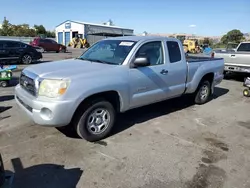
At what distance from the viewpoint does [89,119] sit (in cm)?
420

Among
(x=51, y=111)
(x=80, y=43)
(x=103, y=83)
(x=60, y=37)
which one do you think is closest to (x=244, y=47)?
(x=103, y=83)

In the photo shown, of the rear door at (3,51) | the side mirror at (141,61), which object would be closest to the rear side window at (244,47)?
the side mirror at (141,61)

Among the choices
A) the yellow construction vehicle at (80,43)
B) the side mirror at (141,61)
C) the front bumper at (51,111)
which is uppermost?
the yellow construction vehicle at (80,43)

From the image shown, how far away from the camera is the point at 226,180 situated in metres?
3.35

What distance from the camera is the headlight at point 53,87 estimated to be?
3.75 meters

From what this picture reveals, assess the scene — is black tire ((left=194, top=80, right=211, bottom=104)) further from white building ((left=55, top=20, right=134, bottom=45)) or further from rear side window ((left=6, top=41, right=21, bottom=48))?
white building ((left=55, top=20, right=134, bottom=45))

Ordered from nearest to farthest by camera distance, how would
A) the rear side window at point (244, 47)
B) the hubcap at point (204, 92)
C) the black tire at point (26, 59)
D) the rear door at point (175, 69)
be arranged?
the rear door at point (175, 69) < the hubcap at point (204, 92) < the rear side window at point (244, 47) < the black tire at point (26, 59)

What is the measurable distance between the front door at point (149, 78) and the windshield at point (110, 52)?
0.86 feet

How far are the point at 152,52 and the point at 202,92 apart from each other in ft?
8.12

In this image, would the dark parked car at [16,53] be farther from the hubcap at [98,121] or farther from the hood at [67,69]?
the hubcap at [98,121]

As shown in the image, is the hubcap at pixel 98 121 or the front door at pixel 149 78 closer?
the hubcap at pixel 98 121

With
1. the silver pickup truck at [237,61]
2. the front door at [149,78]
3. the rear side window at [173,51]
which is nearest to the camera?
the front door at [149,78]

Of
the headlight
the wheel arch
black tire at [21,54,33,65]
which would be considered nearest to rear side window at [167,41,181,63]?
the wheel arch

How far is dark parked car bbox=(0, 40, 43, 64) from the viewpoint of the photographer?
14195 millimetres
